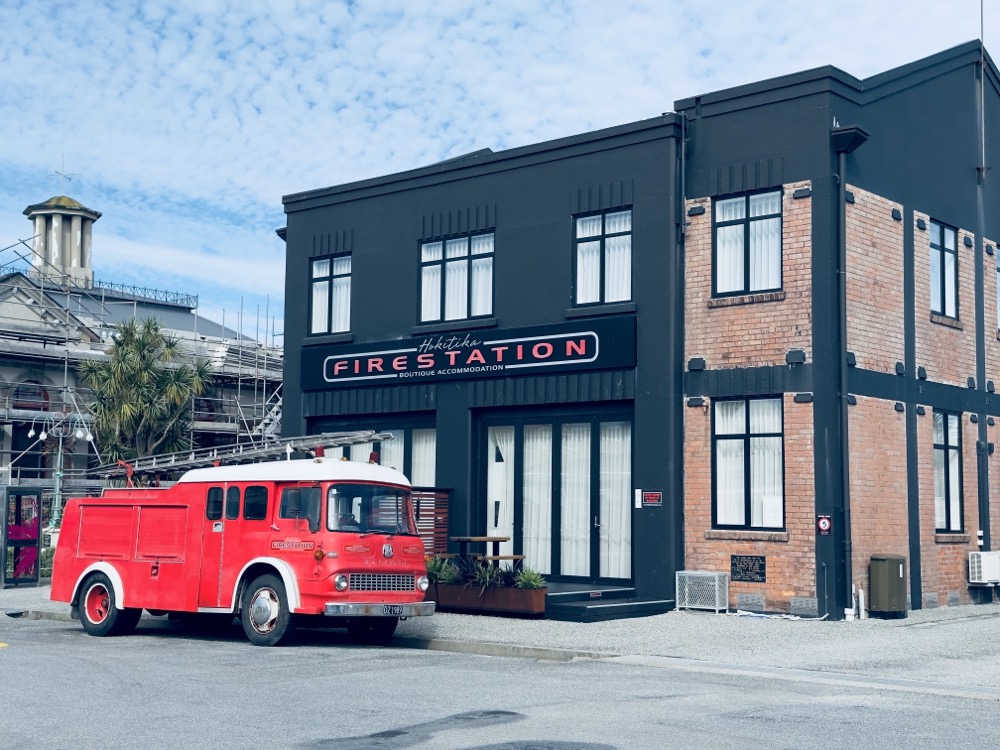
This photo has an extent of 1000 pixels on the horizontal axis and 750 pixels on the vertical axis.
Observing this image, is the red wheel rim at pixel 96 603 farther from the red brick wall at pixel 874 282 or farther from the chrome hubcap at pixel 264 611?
the red brick wall at pixel 874 282

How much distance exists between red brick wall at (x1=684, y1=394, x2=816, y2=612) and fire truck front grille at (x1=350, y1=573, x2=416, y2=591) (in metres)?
5.59

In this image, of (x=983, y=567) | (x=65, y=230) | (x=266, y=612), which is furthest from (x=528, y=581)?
(x=65, y=230)

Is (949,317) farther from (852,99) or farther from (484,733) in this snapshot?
(484,733)

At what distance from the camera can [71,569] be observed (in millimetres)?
18875

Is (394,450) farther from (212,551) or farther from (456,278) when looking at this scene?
(212,551)

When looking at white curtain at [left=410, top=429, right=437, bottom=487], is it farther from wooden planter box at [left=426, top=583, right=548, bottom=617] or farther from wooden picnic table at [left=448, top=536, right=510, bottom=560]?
wooden planter box at [left=426, top=583, right=548, bottom=617]

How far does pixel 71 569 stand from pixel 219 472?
10.3 ft

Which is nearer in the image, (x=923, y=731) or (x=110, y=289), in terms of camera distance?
(x=923, y=731)

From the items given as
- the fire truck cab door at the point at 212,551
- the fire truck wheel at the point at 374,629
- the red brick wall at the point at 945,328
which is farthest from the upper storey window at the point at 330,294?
the red brick wall at the point at 945,328

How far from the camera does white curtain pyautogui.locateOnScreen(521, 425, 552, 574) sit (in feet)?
74.6

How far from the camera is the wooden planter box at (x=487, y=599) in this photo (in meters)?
19.1

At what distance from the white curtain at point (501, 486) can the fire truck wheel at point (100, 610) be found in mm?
7090

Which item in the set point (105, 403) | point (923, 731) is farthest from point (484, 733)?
point (105, 403)

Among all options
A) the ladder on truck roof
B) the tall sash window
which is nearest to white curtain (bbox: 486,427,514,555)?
the ladder on truck roof
